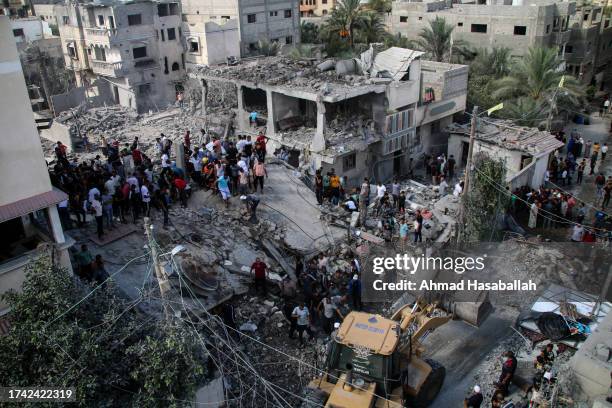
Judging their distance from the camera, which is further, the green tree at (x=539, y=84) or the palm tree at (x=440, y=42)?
the palm tree at (x=440, y=42)

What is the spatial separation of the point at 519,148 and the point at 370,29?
73.4 ft

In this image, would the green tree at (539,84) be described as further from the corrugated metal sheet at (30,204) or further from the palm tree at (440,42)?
the corrugated metal sheet at (30,204)

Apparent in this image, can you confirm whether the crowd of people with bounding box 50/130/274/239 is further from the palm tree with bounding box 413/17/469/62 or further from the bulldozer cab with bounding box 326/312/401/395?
the palm tree with bounding box 413/17/469/62

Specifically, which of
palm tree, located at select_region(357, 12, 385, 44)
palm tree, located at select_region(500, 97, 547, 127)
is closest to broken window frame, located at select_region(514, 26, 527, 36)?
palm tree, located at select_region(357, 12, 385, 44)

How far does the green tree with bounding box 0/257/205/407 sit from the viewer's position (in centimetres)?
798

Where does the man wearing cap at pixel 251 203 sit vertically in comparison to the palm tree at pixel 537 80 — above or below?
below

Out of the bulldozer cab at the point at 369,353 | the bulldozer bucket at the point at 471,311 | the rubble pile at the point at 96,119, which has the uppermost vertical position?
the bulldozer cab at the point at 369,353

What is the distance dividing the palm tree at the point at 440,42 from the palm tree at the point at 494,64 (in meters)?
2.75

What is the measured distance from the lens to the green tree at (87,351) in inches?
314

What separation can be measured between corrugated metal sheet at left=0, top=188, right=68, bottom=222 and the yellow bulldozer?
6.00 meters

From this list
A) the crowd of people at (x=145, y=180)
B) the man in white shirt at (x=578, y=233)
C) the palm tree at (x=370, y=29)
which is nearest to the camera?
the crowd of people at (x=145, y=180)

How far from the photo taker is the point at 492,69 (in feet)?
115

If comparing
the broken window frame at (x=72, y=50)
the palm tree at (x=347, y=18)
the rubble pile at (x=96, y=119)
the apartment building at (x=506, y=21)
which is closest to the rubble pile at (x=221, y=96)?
the rubble pile at (x=96, y=119)

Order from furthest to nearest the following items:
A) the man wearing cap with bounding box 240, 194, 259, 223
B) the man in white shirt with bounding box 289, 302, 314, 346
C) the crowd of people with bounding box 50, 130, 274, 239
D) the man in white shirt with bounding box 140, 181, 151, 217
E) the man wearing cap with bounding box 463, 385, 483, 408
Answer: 1. the man wearing cap with bounding box 240, 194, 259, 223
2. the man in white shirt with bounding box 140, 181, 151, 217
3. the crowd of people with bounding box 50, 130, 274, 239
4. the man in white shirt with bounding box 289, 302, 314, 346
5. the man wearing cap with bounding box 463, 385, 483, 408
